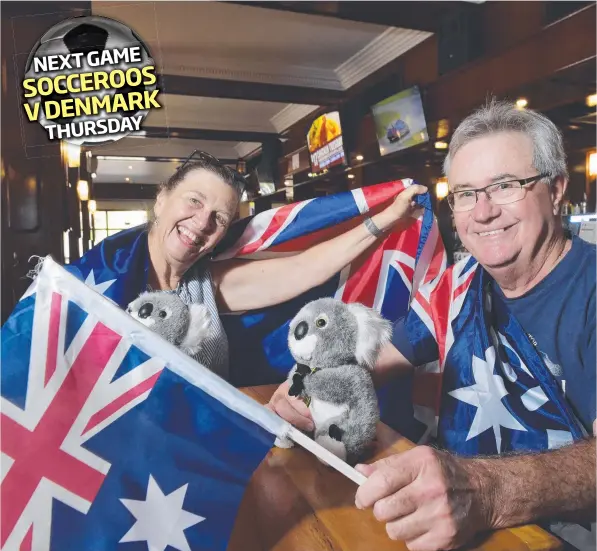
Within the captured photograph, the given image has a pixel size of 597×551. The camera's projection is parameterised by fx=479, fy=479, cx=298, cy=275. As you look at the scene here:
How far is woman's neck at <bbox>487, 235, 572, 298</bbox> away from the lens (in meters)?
1.01

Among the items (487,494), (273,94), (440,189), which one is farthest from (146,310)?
(273,94)

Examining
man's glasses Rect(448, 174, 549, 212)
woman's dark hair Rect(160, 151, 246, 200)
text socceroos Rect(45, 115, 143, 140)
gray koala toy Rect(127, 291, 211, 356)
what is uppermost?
text socceroos Rect(45, 115, 143, 140)

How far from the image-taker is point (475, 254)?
3.32 ft

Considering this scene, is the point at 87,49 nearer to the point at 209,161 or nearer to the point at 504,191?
the point at 209,161

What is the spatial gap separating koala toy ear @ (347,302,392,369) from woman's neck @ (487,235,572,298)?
31 cm

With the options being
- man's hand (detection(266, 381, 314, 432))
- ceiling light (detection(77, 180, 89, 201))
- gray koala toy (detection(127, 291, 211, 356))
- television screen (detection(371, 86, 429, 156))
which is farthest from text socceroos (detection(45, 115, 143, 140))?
television screen (detection(371, 86, 429, 156))

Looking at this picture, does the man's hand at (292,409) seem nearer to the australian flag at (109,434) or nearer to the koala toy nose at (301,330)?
the koala toy nose at (301,330)

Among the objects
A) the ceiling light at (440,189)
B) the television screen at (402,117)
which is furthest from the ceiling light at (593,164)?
the ceiling light at (440,189)

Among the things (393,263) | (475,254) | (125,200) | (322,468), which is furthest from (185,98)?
(322,468)

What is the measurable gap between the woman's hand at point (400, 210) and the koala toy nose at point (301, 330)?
1.07 ft

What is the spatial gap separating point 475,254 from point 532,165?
0.20 m

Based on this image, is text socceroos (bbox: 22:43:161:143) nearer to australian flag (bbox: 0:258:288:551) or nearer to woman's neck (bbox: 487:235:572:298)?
australian flag (bbox: 0:258:288:551)

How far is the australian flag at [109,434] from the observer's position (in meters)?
0.60

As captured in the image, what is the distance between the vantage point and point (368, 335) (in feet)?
2.88
